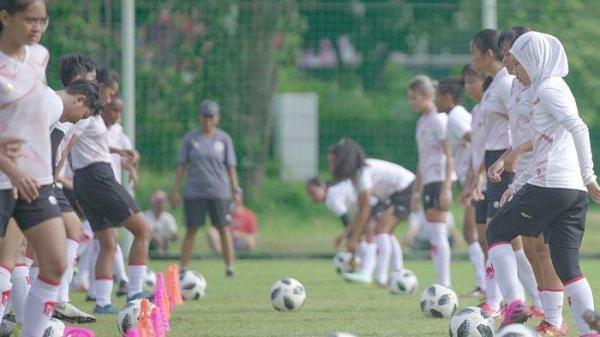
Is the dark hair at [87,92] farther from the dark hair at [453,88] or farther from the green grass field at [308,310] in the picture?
the dark hair at [453,88]

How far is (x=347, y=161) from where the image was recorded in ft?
45.3

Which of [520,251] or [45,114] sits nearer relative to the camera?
[45,114]

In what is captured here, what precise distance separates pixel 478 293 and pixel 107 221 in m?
3.43

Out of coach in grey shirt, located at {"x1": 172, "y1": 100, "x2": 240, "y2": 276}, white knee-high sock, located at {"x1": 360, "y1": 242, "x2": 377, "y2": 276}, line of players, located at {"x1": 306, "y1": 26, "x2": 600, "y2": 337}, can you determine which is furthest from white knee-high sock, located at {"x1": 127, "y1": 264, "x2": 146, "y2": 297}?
coach in grey shirt, located at {"x1": 172, "y1": 100, "x2": 240, "y2": 276}

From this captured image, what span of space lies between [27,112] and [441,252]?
20.8ft

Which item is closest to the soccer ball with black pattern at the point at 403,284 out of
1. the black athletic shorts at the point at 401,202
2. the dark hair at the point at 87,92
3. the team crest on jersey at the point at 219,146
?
the black athletic shorts at the point at 401,202

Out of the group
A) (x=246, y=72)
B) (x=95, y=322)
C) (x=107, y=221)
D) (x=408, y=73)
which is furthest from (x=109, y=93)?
(x=408, y=73)

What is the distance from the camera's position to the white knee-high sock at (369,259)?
14.3m

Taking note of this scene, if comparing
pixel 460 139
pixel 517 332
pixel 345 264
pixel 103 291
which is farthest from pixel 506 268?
pixel 345 264

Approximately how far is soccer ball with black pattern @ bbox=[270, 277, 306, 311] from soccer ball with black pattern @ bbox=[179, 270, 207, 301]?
1.31 meters

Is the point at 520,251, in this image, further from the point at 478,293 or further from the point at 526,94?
the point at 478,293

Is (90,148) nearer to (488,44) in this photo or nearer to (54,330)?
(54,330)

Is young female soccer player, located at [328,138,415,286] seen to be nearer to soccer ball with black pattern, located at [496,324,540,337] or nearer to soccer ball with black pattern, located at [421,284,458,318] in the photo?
soccer ball with black pattern, located at [421,284,458,318]

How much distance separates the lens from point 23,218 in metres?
6.94
